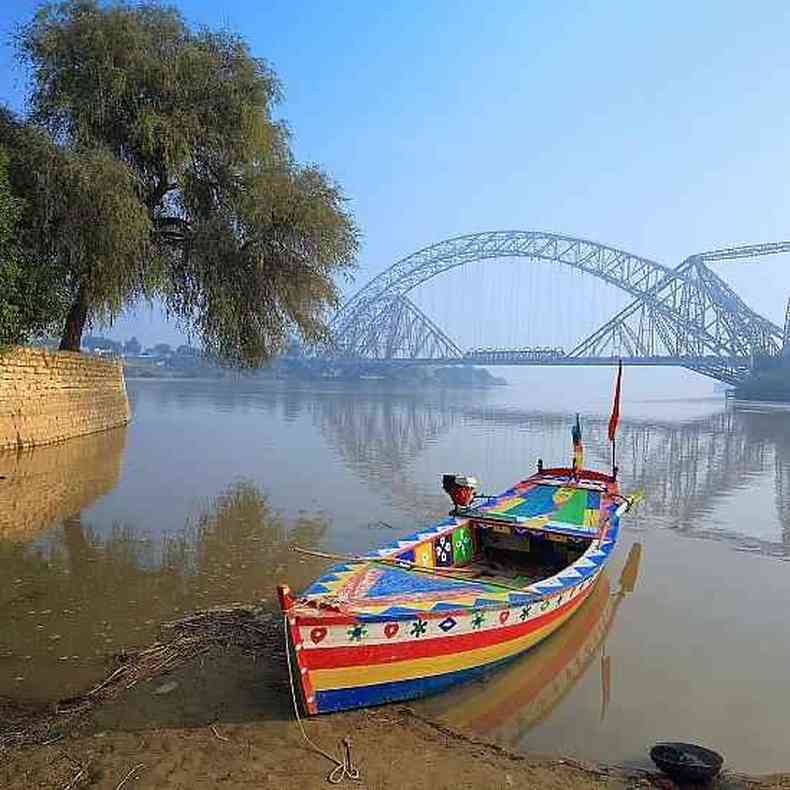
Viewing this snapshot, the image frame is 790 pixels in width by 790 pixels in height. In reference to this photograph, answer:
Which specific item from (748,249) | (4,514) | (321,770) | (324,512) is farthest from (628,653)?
(748,249)

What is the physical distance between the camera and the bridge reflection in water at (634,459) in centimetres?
1110

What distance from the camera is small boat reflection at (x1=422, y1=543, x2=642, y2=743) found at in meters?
4.46

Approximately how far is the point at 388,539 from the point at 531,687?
3980 mm

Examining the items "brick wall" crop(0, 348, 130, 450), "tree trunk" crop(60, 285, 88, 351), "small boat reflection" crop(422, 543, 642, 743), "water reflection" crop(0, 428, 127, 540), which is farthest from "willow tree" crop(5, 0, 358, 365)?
"small boat reflection" crop(422, 543, 642, 743)

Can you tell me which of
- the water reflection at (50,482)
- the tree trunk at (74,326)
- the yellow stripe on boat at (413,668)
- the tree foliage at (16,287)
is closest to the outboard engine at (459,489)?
the yellow stripe on boat at (413,668)

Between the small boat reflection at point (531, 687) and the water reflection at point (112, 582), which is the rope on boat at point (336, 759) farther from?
the water reflection at point (112, 582)

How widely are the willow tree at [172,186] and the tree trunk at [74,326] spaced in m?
0.04

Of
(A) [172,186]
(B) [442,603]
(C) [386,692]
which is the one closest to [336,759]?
(C) [386,692]

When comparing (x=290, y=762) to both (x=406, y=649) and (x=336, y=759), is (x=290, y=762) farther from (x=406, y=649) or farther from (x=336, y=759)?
(x=406, y=649)

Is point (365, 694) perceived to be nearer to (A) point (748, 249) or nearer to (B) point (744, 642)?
(B) point (744, 642)

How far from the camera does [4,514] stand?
8953 mm

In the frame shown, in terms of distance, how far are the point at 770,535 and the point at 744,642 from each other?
4.67m

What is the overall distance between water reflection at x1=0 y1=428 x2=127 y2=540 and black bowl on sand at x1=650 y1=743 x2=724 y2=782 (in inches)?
263

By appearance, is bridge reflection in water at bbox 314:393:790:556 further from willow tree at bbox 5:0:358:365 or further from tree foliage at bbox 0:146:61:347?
tree foliage at bbox 0:146:61:347
